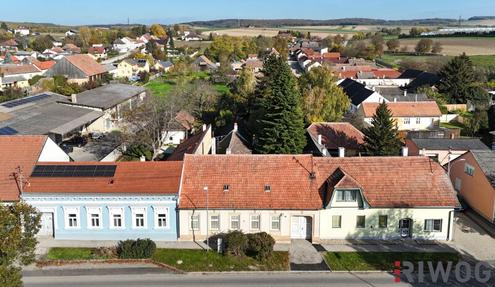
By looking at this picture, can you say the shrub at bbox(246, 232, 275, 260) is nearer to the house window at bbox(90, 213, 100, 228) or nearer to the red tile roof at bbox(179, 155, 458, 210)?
the red tile roof at bbox(179, 155, 458, 210)

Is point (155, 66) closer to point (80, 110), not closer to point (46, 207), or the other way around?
point (80, 110)

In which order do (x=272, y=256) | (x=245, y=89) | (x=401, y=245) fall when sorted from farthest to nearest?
(x=245, y=89) < (x=401, y=245) < (x=272, y=256)

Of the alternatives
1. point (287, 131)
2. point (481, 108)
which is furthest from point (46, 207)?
point (481, 108)

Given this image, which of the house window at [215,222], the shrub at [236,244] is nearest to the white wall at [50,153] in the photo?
the house window at [215,222]

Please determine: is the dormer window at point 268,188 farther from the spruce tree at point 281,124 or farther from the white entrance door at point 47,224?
the white entrance door at point 47,224

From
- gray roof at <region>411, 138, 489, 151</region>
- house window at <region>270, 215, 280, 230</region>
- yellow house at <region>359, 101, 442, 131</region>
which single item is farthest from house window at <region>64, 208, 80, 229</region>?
yellow house at <region>359, 101, 442, 131</region>

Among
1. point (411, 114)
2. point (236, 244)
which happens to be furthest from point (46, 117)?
point (411, 114)

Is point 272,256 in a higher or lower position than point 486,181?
lower
